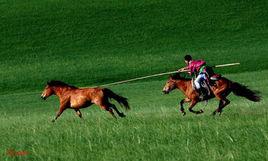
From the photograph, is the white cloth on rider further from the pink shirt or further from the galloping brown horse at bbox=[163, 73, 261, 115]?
the pink shirt

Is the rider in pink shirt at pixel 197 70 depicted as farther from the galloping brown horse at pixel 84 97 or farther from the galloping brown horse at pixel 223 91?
the galloping brown horse at pixel 84 97

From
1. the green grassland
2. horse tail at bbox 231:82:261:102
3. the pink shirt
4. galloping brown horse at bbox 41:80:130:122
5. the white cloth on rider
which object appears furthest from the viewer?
the green grassland

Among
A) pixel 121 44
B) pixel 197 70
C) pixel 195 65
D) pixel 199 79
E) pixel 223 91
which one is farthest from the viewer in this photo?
pixel 121 44

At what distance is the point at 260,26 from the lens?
2226 inches

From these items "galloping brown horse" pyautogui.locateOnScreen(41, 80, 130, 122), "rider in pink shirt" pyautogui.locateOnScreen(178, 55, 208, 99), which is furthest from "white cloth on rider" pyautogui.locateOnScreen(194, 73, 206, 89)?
"galloping brown horse" pyautogui.locateOnScreen(41, 80, 130, 122)

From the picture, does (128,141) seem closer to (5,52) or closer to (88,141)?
(88,141)

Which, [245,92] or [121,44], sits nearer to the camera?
[245,92]

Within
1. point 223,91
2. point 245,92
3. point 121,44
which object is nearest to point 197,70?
point 223,91

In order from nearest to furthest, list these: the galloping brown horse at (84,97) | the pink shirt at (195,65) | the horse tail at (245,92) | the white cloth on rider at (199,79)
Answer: the pink shirt at (195,65) → the galloping brown horse at (84,97) → the white cloth on rider at (199,79) → the horse tail at (245,92)

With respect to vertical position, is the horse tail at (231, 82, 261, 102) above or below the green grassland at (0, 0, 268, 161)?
above

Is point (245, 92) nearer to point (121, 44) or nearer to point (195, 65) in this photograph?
point (195, 65)

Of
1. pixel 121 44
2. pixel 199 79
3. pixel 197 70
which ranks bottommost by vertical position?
pixel 121 44

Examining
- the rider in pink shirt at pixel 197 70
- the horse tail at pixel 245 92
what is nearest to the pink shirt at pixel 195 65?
the rider in pink shirt at pixel 197 70

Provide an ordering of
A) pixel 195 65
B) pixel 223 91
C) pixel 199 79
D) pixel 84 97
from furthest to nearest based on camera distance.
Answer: pixel 223 91, pixel 199 79, pixel 84 97, pixel 195 65
